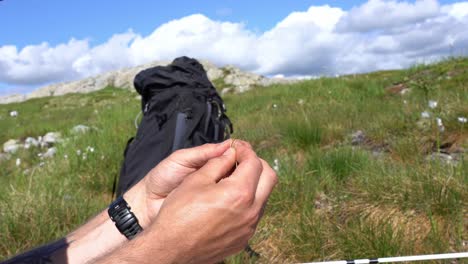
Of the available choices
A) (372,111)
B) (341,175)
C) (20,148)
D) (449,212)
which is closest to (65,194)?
(341,175)

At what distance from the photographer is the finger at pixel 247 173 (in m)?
1.17

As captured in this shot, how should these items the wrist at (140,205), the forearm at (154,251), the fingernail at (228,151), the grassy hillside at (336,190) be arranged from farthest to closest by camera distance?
the grassy hillside at (336,190) → the wrist at (140,205) → the fingernail at (228,151) → the forearm at (154,251)

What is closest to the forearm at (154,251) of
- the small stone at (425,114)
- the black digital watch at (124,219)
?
the black digital watch at (124,219)

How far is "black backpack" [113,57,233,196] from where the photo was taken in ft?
12.6

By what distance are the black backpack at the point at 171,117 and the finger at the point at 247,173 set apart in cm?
253

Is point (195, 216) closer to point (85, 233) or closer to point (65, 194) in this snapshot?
point (85, 233)

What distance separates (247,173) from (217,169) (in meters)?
0.10

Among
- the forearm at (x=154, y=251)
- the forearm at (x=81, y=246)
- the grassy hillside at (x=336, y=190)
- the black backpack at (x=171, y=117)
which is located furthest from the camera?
the black backpack at (x=171, y=117)

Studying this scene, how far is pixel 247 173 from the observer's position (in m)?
1.20

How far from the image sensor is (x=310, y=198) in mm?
3334

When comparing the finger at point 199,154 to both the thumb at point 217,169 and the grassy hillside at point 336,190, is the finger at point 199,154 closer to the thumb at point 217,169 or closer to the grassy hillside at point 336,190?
the thumb at point 217,169

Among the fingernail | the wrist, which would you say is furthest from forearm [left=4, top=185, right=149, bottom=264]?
the fingernail

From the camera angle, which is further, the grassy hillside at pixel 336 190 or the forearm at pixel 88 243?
the grassy hillside at pixel 336 190

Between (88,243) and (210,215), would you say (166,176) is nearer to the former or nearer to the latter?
(88,243)
